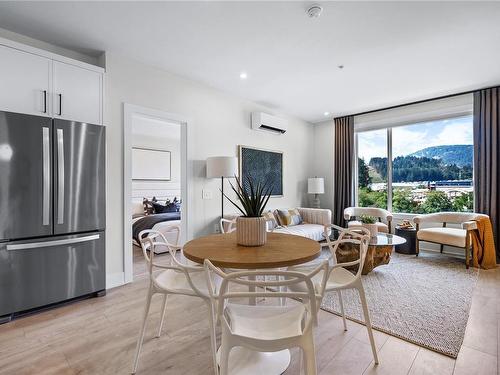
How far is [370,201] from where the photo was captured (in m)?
5.25

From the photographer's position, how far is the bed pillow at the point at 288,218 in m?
4.48

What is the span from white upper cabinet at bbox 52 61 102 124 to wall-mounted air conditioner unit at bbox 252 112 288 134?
95.2 inches

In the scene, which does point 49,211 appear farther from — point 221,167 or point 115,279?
point 221,167

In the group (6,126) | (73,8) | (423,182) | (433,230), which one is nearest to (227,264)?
(6,126)

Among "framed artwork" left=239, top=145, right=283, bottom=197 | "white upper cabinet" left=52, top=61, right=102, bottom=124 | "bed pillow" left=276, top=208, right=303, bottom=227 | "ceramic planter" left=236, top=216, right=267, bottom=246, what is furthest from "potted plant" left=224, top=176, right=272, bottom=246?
"bed pillow" left=276, top=208, right=303, bottom=227

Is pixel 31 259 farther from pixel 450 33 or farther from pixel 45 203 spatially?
pixel 450 33

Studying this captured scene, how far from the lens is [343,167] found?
5.39 meters

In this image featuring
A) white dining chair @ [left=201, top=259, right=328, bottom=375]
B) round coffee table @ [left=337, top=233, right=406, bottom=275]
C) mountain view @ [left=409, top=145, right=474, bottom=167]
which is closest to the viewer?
white dining chair @ [left=201, top=259, right=328, bottom=375]

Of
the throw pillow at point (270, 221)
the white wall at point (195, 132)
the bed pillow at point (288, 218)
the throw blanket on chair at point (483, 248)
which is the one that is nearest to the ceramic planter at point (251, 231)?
the white wall at point (195, 132)

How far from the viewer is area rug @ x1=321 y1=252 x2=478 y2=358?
1923 mm

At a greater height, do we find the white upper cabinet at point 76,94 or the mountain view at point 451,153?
the white upper cabinet at point 76,94

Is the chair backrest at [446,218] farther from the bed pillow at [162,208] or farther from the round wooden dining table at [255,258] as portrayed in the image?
the bed pillow at [162,208]

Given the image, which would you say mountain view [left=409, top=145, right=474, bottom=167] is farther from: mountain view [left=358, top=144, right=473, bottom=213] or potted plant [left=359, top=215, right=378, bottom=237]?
potted plant [left=359, top=215, right=378, bottom=237]

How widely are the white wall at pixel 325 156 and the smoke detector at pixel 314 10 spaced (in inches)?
145
